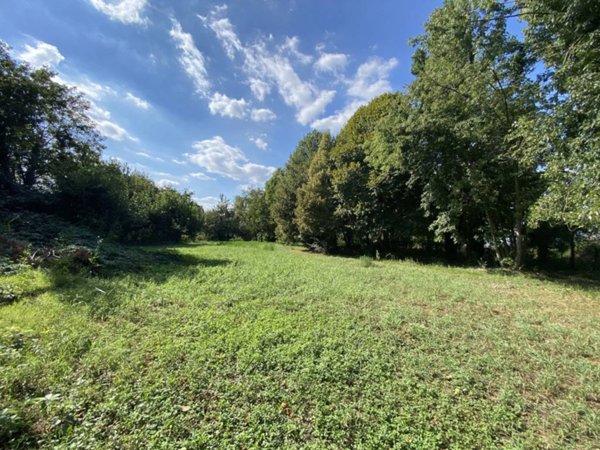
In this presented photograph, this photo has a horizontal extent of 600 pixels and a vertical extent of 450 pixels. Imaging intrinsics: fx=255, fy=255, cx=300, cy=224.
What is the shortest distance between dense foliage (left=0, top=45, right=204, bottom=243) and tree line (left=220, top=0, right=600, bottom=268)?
10.7 metres

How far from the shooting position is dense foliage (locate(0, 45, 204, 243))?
12.3 metres

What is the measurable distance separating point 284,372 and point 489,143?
10180 millimetres

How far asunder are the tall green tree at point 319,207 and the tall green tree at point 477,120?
618 cm

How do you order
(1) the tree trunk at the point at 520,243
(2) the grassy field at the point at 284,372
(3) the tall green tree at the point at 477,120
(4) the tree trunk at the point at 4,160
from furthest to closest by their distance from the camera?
1. (4) the tree trunk at the point at 4,160
2. (1) the tree trunk at the point at 520,243
3. (3) the tall green tree at the point at 477,120
4. (2) the grassy field at the point at 284,372

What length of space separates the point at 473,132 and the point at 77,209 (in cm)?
1750

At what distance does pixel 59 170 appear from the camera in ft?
42.3

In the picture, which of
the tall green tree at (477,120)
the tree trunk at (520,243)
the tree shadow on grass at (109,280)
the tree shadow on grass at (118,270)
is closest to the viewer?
the tree shadow on grass at (109,280)

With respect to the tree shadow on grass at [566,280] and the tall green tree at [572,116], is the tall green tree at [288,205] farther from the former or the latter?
the tall green tree at [572,116]

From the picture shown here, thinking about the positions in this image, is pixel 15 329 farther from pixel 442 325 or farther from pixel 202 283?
pixel 442 325

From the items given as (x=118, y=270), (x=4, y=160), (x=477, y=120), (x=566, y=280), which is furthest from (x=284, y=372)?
(x=4, y=160)

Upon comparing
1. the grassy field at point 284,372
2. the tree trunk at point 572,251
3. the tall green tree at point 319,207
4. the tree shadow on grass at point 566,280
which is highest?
the tall green tree at point 319,207

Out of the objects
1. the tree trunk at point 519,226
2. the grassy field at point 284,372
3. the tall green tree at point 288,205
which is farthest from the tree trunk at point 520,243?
the tall green tree at point 288,205

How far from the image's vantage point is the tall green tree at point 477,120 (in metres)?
7.86

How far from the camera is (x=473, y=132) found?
27.1ft
